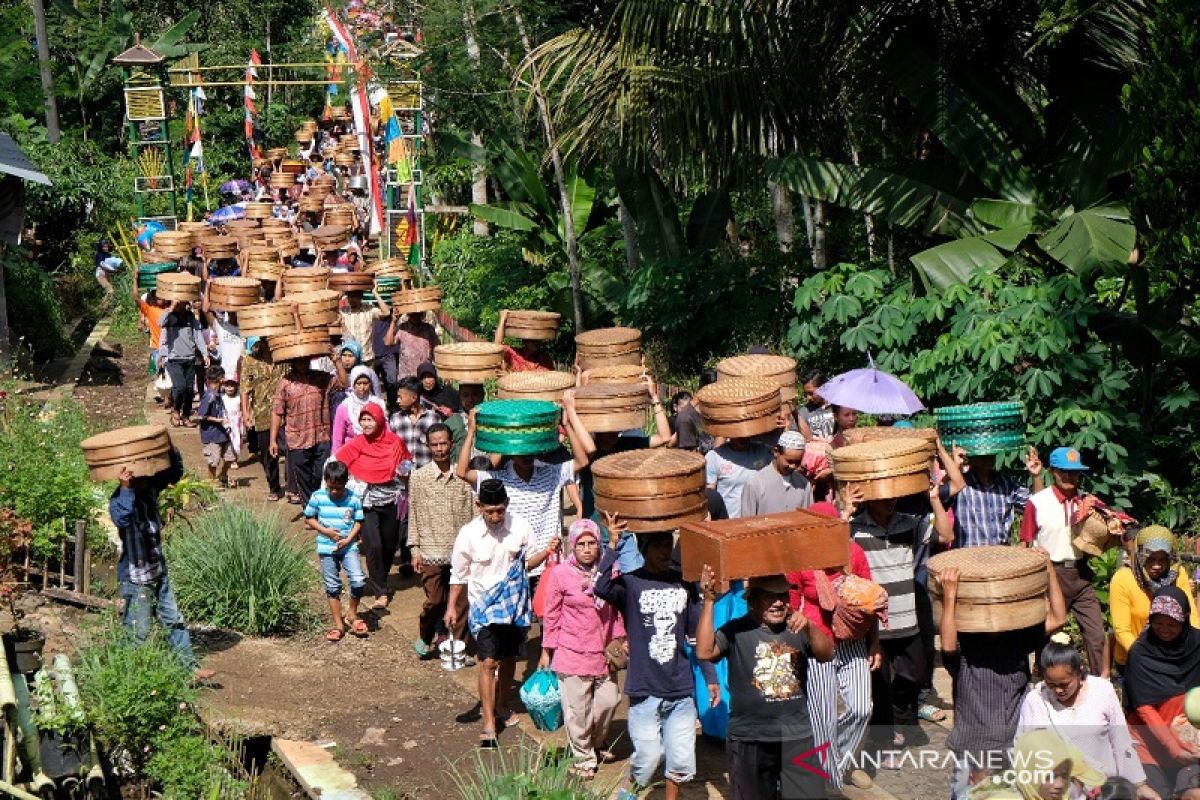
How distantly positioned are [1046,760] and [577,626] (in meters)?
2.95

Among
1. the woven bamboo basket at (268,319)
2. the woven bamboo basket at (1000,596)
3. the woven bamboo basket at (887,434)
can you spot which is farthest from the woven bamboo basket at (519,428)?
the woven bamboo basket at (268,319)

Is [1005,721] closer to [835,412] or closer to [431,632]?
[835,412]

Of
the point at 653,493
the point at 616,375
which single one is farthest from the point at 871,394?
the point at 653,493

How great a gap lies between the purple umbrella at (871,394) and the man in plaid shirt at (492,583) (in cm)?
210

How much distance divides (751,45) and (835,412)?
16.7ft

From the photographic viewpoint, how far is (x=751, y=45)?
13.8 metres

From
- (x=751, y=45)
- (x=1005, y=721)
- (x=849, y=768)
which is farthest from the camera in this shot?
(x=751, y=45)

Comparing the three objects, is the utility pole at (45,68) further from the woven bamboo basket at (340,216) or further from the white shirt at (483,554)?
the white shirt at (483,554)

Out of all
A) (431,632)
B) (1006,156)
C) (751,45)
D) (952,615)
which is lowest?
(431,632)

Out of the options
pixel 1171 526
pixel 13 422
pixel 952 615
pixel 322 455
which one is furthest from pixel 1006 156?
pixel 13 422

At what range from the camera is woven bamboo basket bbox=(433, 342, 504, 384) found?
11695 mm

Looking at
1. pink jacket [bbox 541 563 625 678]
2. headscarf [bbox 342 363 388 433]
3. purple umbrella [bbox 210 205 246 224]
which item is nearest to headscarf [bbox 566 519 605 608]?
pink jacket [bbox 541 563 625 678]

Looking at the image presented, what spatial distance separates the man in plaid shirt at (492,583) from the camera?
29.2 ft

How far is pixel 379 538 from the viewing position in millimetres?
11250
